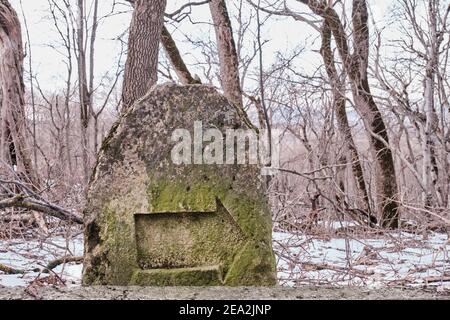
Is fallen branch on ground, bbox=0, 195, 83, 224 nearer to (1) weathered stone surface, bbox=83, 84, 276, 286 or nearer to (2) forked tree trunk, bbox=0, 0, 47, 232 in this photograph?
(1) weathered stone surface, bbox=83, 84, 276, 286

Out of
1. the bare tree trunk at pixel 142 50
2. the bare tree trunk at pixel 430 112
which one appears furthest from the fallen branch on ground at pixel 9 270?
the bare tree trunk at pixel 430 112

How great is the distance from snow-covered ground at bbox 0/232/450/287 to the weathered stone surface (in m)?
0.80

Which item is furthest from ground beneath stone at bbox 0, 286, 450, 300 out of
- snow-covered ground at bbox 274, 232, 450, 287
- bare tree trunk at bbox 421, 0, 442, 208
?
bare tree trunk at bbox 421, 0, 442, 208

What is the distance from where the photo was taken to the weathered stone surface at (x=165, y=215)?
3496mm

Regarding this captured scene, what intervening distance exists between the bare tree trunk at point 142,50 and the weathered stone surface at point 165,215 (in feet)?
10.3

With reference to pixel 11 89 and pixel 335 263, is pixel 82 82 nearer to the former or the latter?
pixel 11 89

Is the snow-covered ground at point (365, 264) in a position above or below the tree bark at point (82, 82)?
below

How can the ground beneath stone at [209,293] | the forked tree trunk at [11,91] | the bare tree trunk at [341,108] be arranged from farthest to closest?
the bare tree trunk at [341,108], the forked tree trunk at [11,91], the ground beneath stone at [209,293]

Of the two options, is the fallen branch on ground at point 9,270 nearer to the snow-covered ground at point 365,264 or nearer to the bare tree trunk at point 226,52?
the snow-covered ground at point 365,264

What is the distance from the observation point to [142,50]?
676 centimetres

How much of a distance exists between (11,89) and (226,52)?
3313 mm

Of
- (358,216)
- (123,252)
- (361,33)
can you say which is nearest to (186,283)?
(123,252)

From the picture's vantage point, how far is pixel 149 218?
353 cm
